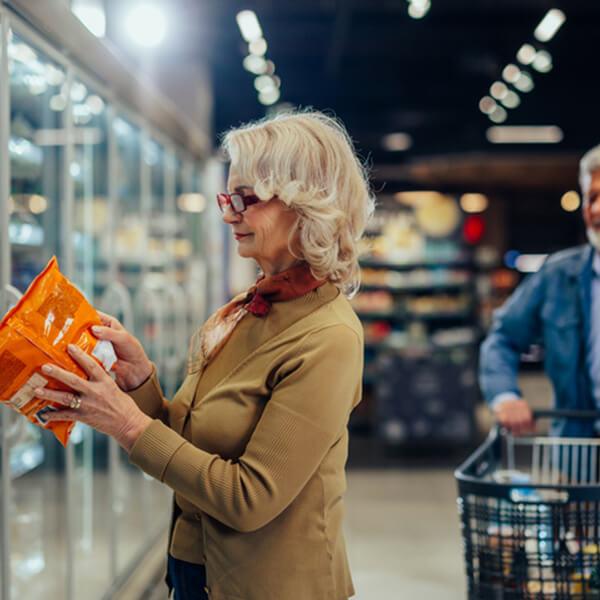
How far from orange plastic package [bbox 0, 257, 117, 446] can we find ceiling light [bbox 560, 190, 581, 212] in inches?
729

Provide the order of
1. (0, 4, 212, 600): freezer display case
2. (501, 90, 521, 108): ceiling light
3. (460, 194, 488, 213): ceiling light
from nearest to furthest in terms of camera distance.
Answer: (0, 4, 212, 600): freezer display case → (460, 194, 488, 213): ceiling light → (501, 90, 521, 108): ceiling light

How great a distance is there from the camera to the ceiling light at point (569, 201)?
19.0 metres

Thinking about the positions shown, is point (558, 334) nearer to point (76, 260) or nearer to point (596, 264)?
point (596, 264)

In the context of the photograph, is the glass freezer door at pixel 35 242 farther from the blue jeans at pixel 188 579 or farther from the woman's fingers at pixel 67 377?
the woman's fingers at pixel 67 377

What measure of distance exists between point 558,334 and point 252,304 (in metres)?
1.42

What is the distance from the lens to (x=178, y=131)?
5988mm

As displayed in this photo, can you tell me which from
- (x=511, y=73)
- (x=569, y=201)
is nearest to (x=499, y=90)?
(x=511, y=73)

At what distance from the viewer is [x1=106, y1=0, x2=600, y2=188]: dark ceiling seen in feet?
28.2

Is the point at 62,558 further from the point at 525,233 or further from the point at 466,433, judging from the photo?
the point at 525,233

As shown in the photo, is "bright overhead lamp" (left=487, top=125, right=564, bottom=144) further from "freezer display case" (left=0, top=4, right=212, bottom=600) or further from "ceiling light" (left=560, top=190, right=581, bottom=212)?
"freezer display case" (left=0, top=4, right=212, bottom=600)

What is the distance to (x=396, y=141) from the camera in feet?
52.2

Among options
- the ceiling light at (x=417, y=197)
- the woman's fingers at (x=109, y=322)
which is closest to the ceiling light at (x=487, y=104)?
the ceiling light at (x=417, y=197)

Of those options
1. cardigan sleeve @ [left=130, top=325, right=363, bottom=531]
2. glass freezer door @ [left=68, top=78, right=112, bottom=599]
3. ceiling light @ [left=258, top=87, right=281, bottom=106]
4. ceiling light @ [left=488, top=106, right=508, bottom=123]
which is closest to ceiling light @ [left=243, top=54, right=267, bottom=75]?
ceiling light @ [left=258, top=87, right=281, bottom=106]

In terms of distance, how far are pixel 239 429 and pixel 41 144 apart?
2625 millimetres
